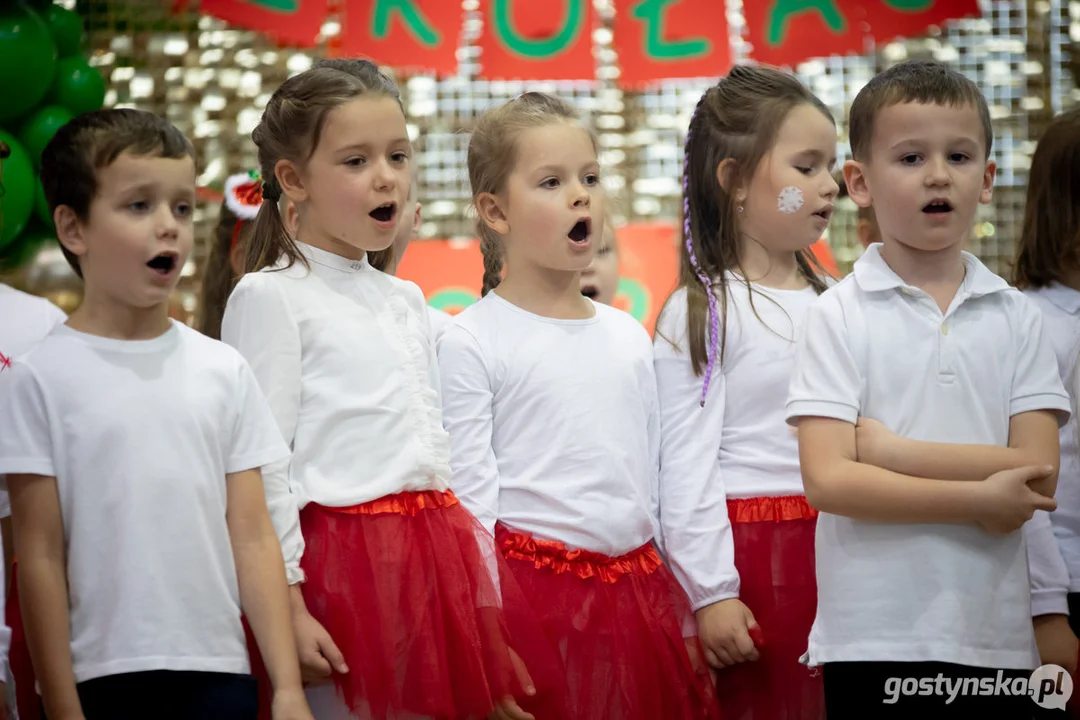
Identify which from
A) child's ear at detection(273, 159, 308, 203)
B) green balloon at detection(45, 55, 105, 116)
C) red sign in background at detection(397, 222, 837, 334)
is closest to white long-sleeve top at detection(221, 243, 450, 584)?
child's ear at detection(273, 159, 308, 203)

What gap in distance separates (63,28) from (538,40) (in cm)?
133

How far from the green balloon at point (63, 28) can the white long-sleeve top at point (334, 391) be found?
1.76 meters

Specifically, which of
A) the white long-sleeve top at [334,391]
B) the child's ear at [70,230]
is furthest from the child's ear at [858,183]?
the child's ear at [70,230]

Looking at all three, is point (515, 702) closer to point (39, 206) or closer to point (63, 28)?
point (39, 206)

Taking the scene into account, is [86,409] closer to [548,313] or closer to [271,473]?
[271,473]

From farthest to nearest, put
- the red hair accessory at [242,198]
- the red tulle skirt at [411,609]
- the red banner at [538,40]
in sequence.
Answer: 1. the red banner at [538,40]
2. the red hair accessory at [242,198]
3. the red tulle skirt at [411,609]

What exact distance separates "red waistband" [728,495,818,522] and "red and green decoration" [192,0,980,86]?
2.03 metres

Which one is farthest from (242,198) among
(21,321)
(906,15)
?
(906,15)

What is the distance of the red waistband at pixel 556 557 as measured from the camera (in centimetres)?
189

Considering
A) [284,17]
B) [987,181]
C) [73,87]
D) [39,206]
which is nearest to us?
[987,181]

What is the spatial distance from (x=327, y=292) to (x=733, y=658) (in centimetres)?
81

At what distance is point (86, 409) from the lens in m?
1.48

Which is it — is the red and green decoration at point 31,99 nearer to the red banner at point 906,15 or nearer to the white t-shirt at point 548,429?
the white t-shirt at point 548,429

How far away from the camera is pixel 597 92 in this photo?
4.05 metres
